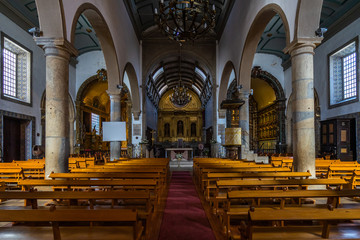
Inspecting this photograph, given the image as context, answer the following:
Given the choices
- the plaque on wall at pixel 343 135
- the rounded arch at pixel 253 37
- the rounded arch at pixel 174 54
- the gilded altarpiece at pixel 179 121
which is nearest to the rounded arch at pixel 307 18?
the rounded arch at pixel 253 37

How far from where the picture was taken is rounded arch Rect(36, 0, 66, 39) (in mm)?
6465

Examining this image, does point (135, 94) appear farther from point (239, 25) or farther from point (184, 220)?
point (184, 220)

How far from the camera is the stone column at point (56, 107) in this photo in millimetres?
6293

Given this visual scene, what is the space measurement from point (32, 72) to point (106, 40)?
16.5 feet

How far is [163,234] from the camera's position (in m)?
3.58

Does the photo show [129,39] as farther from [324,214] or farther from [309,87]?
[324,214]

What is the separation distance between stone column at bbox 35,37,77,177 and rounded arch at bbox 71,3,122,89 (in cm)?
242

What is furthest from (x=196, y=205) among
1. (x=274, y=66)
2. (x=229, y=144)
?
(x=274, y=66)

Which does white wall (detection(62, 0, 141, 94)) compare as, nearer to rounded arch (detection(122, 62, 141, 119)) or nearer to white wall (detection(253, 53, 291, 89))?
rounded arch (detection(122, 62, 141, 119))

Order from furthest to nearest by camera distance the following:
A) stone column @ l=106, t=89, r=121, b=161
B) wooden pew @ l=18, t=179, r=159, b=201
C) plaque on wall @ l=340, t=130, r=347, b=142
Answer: stone column @ l=106, t=89, r=121, b=161 → plaque on wall @ l=340, t=130, r=347, b=142 → wooden pew @ l=18, t=179, r=159, b=201

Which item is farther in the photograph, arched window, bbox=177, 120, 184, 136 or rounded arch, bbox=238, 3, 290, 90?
arched window, bbox=177, 120, 184, 136

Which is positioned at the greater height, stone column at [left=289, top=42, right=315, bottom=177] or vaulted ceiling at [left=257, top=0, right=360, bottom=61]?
vaulted ceiling at [left=257, top=0, right=360, bottom=61]

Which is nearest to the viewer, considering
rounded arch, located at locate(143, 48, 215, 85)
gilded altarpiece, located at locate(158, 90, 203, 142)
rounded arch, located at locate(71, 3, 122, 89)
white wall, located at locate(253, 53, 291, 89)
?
rounded arch, located at locate(71, 3, 122, 89)

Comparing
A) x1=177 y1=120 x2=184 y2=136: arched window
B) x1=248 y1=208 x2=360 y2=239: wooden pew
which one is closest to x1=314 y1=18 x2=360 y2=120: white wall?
x1=248 y1=208 x2=360 y2=239: wooden pew
